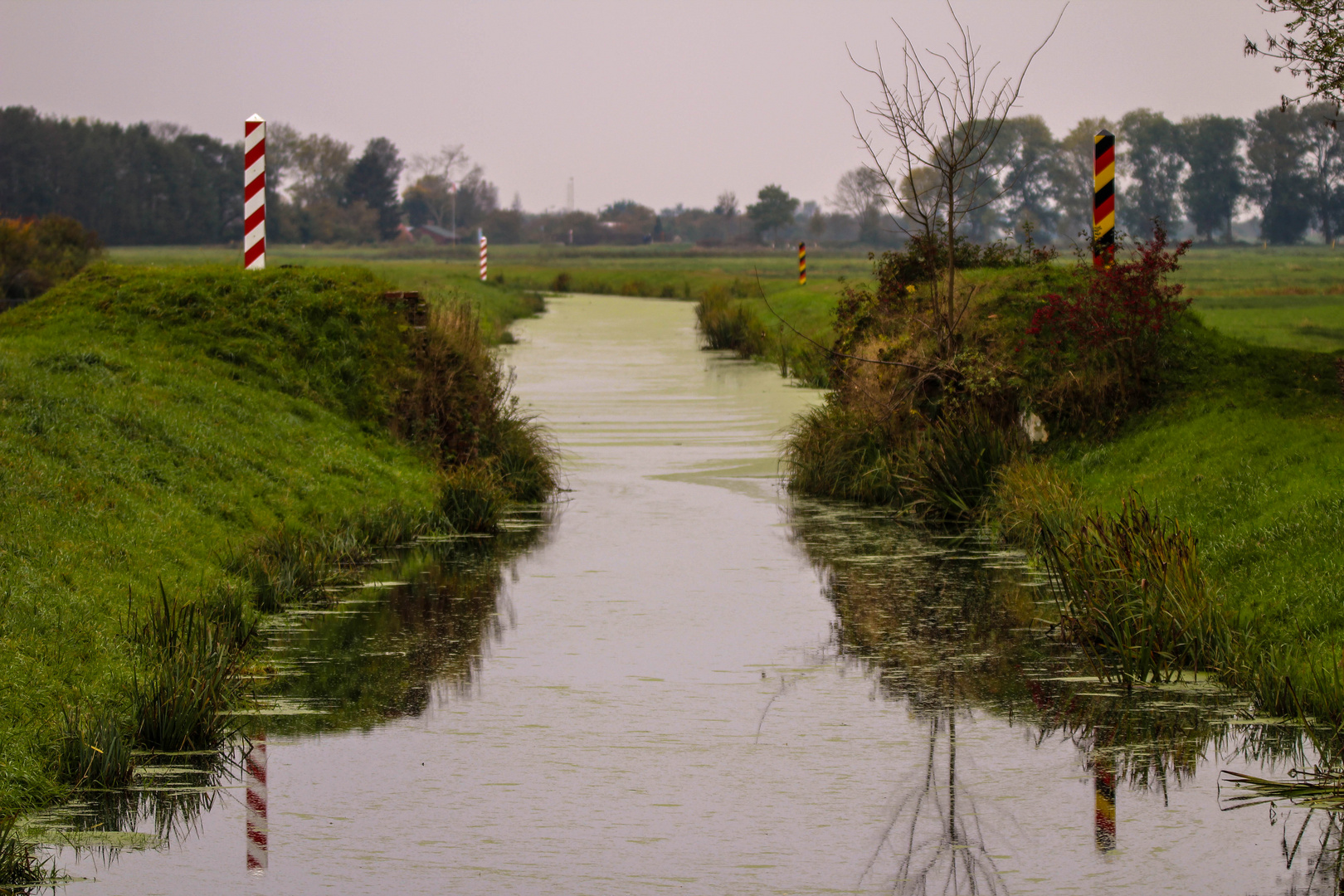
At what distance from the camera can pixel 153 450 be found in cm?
1127

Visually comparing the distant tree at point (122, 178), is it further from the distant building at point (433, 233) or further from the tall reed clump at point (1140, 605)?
the tall reed clump at point (1140, 605)

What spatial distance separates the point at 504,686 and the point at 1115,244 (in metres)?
10.9

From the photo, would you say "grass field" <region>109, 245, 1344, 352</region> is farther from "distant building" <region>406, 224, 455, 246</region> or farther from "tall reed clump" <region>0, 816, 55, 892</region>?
"tall reed clump" <region>0, 816, 55, 892</region>

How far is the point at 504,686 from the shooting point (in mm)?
8000

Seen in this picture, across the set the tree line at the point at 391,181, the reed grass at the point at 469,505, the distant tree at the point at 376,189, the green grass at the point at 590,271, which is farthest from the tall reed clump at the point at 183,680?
the distant tree at the point at 376,189

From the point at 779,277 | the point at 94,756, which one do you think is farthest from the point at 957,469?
the point at 779,277

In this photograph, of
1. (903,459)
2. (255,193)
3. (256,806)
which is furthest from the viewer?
(255,193)

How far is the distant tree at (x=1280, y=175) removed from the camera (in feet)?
395

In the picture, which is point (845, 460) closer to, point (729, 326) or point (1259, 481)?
point (1259, 481)

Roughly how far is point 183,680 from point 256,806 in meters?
0.98

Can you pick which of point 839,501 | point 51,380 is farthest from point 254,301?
point 839,501

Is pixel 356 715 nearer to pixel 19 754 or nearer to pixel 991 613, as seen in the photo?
pixel 19 754

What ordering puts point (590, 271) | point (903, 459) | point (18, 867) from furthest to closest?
1. point (590, 271)
2. point (903, 459)
3. point (18, 867)

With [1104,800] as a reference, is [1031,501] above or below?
above
